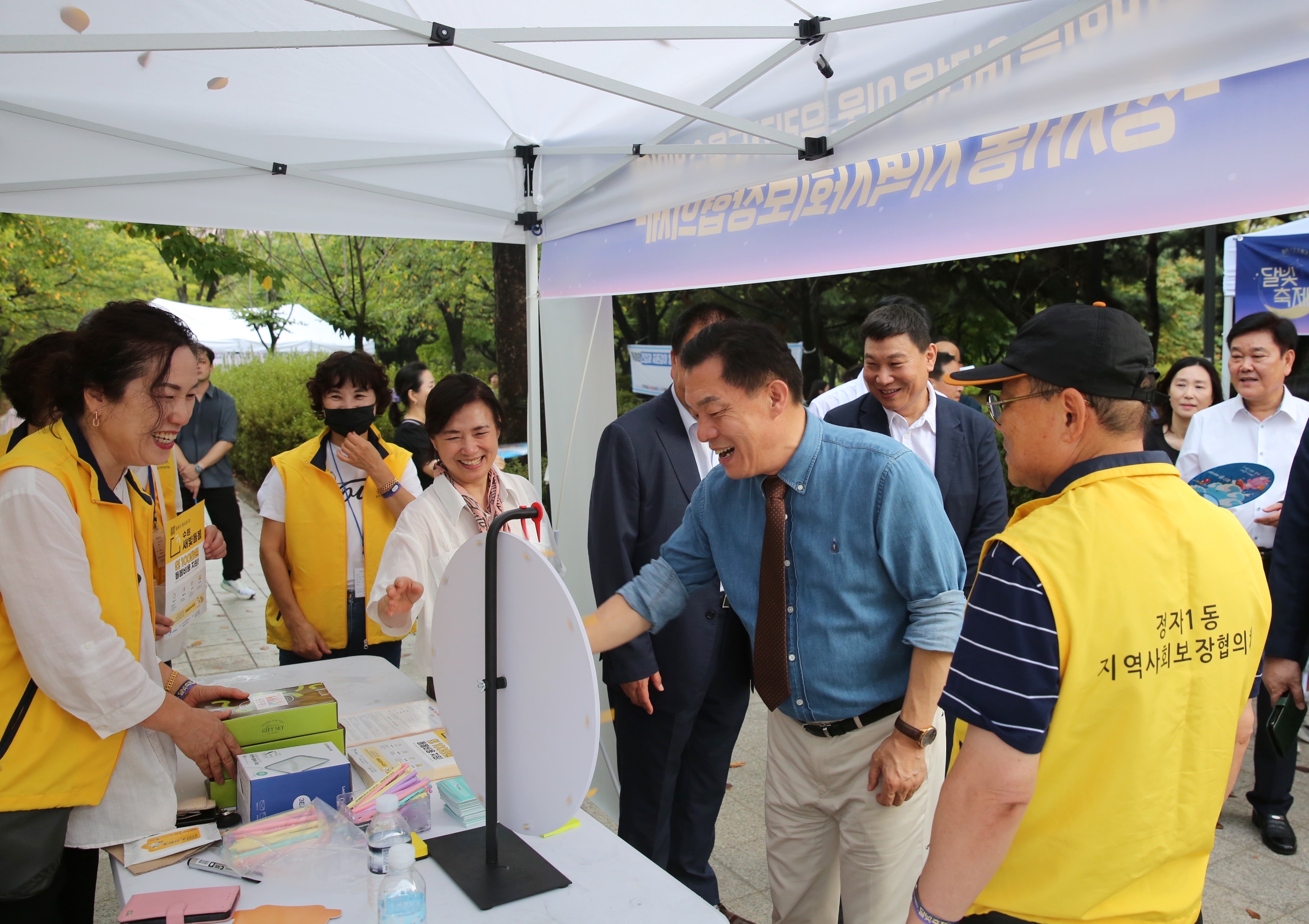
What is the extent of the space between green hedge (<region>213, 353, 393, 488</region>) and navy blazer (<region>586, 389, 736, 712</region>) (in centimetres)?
929

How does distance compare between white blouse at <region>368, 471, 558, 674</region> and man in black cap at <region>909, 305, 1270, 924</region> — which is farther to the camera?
white blouse at <region>368, 471, 558, 674</region>

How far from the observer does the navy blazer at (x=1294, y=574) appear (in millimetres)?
2570

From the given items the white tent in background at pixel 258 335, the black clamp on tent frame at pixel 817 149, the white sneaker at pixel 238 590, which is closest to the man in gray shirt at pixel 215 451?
the white sneaker at pixel 238 590

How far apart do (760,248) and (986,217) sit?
3.01ft

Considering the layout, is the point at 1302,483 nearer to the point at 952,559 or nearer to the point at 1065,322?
the point at 952,559

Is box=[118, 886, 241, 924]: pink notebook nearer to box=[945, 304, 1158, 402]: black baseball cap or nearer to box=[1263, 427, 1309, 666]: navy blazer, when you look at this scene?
box=[945, 304, 1158, 402]: black baseball cap

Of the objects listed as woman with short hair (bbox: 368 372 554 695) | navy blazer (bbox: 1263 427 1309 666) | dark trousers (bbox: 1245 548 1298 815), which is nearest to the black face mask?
woman with short hair (bbox: 368 372 554 695)

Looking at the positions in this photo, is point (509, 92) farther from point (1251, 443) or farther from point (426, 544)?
point (1251, 443)

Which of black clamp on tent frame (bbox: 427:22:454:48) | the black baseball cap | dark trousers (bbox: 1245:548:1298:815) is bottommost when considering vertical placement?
dark trousers (bbox: 1245:548:1298:815)

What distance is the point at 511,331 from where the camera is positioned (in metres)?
7.67

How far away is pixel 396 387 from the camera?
5484mm

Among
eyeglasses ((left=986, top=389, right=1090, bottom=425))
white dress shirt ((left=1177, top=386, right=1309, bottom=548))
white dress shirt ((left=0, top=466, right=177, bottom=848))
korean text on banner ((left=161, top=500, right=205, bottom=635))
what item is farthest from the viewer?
white dress shirt ((left=1177, top=386, right=1309, bottom=548))

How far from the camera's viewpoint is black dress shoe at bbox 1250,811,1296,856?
340 cm

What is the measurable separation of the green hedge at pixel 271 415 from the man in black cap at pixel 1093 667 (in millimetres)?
10856
